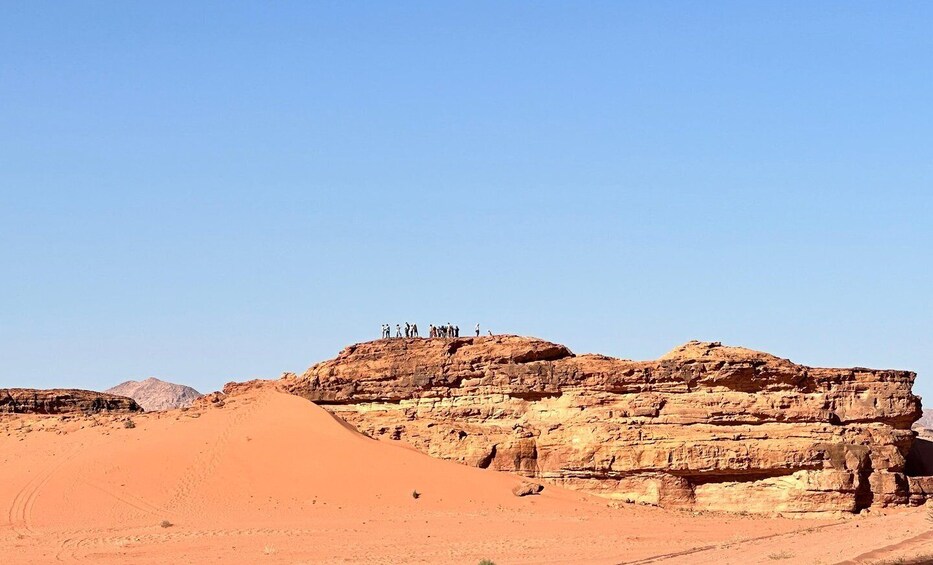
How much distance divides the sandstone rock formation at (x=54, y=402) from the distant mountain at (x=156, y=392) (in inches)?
2495

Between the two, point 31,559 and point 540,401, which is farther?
point 540,401

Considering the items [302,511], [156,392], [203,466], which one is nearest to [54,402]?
[203,466]

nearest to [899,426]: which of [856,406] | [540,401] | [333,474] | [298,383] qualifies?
[856,406]

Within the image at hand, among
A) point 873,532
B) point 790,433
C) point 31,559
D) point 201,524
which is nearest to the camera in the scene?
point 31,559

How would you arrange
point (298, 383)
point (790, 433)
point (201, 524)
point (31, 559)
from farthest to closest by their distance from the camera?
point (298, 383) < point (790, 433) < point (201, 524) < point (31, 559)

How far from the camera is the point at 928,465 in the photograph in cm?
3766

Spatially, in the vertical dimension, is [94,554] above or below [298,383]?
below

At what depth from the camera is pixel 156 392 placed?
394 feet

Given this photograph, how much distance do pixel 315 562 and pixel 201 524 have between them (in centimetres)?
655

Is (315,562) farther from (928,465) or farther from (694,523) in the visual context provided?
(928,465)

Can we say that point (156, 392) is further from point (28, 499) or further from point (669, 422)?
point (669, 422)

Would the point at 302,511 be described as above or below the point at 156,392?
below

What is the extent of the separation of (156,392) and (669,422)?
94.6 meters

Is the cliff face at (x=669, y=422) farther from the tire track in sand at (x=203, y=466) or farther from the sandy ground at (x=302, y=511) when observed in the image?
the tire track in sand at (x=203, y=466)
